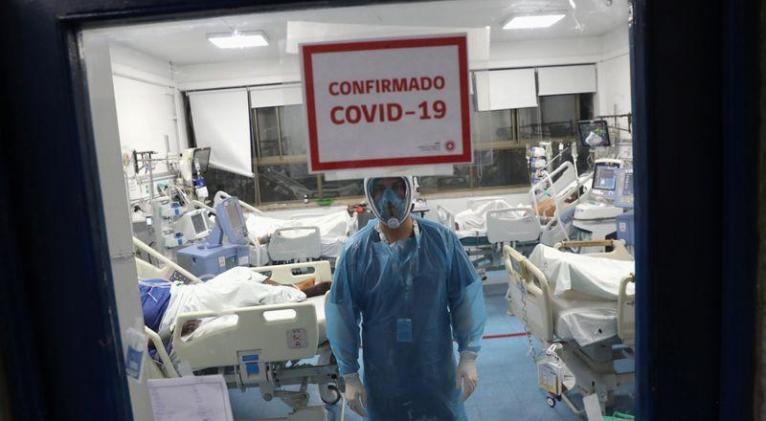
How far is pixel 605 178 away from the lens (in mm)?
5074

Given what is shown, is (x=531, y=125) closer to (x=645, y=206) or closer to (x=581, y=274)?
(x=581, y=274)

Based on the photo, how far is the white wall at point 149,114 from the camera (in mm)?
5441

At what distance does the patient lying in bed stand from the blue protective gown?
0.87 metres

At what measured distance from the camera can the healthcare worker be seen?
1.95m

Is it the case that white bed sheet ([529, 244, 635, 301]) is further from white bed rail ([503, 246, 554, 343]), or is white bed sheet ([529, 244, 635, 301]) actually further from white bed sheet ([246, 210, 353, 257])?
white bed sheet ([246, 210, 353, 257])

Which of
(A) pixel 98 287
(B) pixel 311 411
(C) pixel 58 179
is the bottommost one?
(B) pixel 311 411

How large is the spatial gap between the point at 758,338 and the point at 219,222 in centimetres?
423

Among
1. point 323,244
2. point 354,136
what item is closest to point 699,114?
point 354,136

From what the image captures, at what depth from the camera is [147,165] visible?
5.51 meters

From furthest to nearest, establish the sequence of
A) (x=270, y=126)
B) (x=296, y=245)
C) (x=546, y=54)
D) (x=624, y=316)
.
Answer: (x=546, y=54), (x=296, y=245), (x=624, y=316), (x=270, y=126)

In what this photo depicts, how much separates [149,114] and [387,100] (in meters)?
5.92

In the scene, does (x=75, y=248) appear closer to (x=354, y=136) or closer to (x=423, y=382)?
(x=354, y=136)

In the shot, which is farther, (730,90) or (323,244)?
(323,244)

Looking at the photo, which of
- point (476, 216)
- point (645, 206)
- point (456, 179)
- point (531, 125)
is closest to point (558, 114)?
point (531, 125)
